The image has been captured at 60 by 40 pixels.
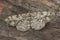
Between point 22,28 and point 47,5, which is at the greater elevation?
point 47,5

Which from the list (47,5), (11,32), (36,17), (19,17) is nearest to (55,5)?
(47,5)

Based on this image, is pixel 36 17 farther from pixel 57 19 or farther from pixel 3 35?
pixel 3 35

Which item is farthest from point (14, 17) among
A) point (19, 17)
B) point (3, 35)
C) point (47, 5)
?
point (47, 5)

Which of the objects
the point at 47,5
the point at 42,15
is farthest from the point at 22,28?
the point at 47,5

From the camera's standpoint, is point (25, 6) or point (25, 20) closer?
point (25, 20)

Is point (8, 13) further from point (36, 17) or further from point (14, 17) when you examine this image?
point (36, 17)

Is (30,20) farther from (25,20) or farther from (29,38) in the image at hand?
(29,38)

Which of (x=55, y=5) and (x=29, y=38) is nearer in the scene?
(x=29, y=38)
